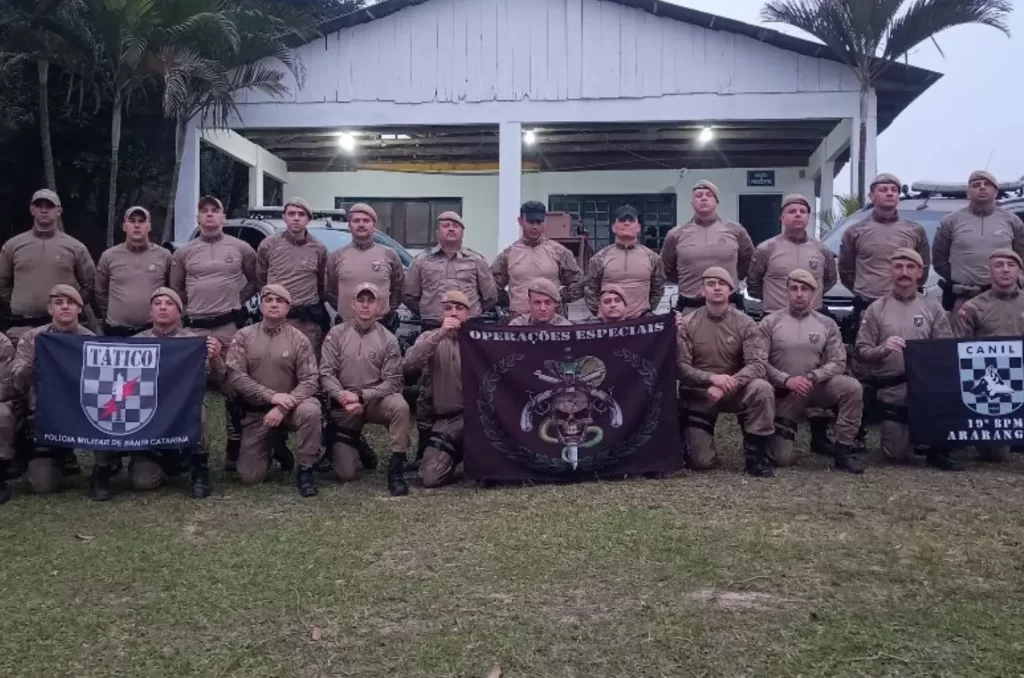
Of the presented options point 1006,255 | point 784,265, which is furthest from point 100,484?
point 1006,255

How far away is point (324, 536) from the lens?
5.83 meters

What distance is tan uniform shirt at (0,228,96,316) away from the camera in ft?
26.5

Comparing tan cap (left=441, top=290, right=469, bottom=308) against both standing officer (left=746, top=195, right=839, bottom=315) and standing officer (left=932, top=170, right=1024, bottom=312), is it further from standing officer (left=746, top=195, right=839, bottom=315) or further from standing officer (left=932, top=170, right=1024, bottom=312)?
standing officer (left=932, top=170, right=1024, bottom=312)

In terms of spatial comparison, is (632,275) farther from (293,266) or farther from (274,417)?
(274,417)

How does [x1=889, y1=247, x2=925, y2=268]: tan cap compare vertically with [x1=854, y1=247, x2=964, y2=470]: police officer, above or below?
above

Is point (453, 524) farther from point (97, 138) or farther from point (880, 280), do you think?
point (97, 138)

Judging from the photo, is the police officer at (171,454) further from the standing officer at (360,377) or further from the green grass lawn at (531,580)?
the standing officer at (360,377)

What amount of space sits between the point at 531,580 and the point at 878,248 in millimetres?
4821

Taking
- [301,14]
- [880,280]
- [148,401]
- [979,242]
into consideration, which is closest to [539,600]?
[148,401]

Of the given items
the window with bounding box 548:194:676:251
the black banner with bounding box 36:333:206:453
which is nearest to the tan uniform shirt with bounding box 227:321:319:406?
the black banner with bounding box 36:333:206:453

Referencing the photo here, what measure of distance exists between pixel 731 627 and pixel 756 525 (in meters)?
1.67

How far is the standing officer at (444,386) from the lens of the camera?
7.20 meters

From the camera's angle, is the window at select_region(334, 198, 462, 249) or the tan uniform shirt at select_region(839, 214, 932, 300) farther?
the window at select_region(334, 198, 462, 249)

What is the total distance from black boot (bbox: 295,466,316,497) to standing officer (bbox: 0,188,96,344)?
2652mm
